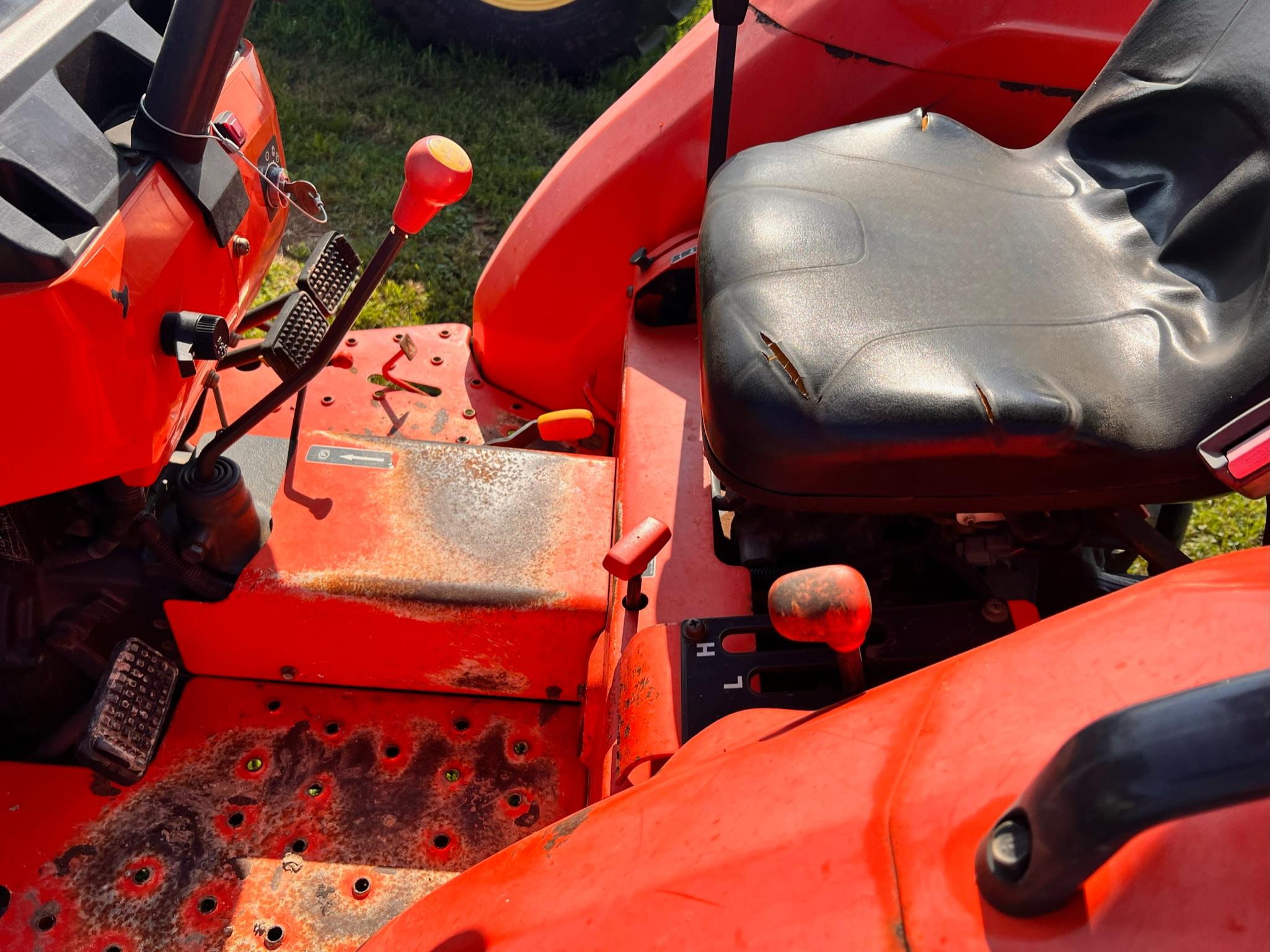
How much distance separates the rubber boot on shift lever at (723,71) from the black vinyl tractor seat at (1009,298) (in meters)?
0.13

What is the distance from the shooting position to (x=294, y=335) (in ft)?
3.90

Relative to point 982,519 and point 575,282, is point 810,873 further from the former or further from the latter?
point 575,282

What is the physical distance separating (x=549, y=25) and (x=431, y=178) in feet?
6.70

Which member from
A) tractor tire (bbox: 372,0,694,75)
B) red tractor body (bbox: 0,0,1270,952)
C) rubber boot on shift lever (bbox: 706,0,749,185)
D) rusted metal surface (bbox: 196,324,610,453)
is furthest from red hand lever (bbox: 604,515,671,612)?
tractor tire (bbox: 372,0,694,75)

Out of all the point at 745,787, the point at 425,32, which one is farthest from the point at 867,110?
the point at 425,32

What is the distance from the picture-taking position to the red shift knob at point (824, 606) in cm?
70

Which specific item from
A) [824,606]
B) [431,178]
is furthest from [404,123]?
[824,606]

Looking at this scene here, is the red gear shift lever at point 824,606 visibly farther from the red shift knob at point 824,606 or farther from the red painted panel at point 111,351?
the red painted panel at point 111,351

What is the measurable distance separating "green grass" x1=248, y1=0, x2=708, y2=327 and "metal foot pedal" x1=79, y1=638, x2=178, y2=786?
4.29ft

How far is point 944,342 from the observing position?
36.4 inches

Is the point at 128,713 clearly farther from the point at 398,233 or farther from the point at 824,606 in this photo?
the point at 824,606

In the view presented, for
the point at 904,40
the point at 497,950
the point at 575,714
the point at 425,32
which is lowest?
the point at 575,714

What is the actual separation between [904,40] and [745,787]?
44.1 inches

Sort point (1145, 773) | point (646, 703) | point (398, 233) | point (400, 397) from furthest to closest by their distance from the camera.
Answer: point (400, 397), point (398, 233), point (646, 703), point (1145, 773)
